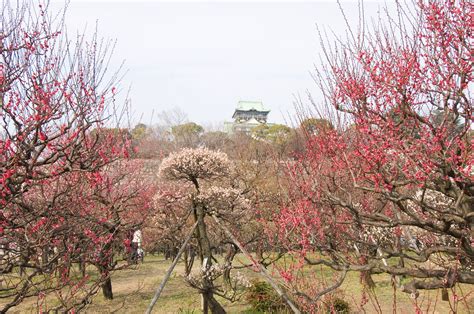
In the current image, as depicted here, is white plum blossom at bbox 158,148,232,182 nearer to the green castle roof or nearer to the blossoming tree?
the blossoming tree

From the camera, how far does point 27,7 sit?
5250 millimetres

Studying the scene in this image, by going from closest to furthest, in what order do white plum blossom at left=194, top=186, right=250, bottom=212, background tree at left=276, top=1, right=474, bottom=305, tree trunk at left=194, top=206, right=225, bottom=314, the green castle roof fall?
background tree at left=276, top=1, right=474, bottom=305 < tree trunk at left=194, top=206, right=225, bottom=314 < white plum blossom at left=194, top=186, right=250, bottom=212 < the green castle roof

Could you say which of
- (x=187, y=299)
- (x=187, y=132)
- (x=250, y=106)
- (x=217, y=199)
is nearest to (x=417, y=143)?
(x=217, y=199)

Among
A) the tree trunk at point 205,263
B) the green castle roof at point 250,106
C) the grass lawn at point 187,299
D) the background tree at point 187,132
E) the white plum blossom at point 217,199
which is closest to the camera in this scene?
the tree trunk at point 205,263

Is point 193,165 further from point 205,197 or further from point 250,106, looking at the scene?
point 250,106

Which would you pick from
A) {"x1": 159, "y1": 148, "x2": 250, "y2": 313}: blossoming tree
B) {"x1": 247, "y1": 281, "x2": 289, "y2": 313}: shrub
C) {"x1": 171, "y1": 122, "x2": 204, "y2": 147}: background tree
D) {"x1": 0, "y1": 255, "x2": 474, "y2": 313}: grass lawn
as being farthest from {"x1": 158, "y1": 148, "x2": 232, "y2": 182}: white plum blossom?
{"x1": 171, "y1": 122, "x2": 204, "y2": 147}: background tree

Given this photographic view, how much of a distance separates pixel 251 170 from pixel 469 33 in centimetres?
1232

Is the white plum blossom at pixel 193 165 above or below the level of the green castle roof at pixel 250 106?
below

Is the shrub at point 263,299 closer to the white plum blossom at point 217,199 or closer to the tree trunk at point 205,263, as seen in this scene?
the tree trunk at point 205,263

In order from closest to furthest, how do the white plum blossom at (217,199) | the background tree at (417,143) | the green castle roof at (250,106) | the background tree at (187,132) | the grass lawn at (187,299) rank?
1. the background tree at (417,143)
2. the white plum blossom at (217,199)
3. the grass lawn at (187,299)
4. the background tree at (187,132)
5. the green castle roof at (250,106)

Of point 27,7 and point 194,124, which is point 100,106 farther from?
point 194,124

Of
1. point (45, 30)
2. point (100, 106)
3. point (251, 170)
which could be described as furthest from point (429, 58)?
point (251, 170)

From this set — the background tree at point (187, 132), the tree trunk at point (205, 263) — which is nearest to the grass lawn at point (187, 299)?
the tree trunk at point (205, 263)

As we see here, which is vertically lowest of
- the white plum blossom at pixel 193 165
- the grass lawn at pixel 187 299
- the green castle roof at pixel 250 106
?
the grass lawn at pixel 187 299
